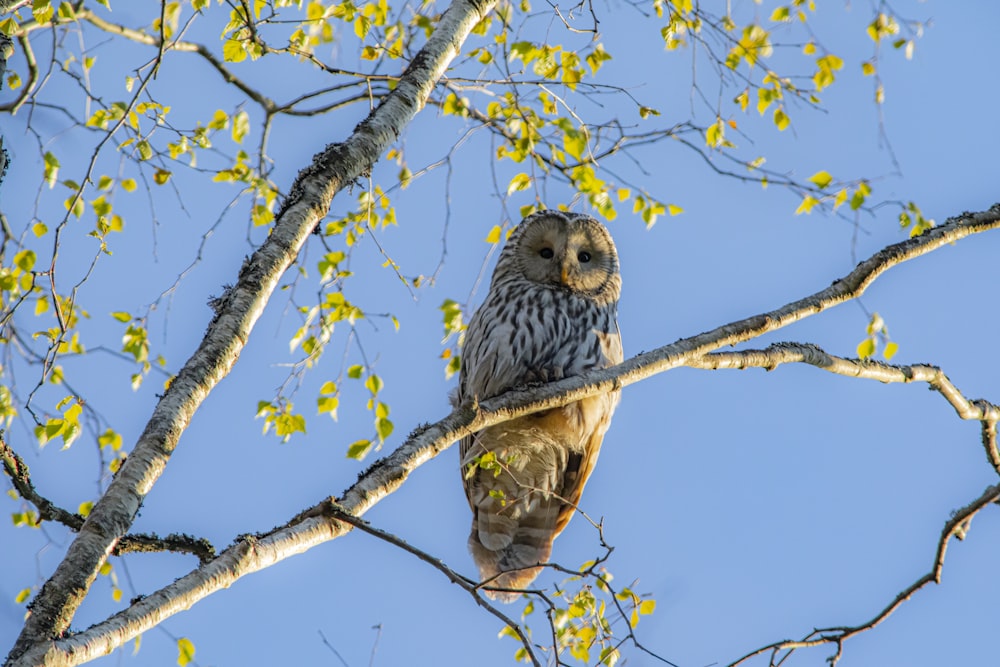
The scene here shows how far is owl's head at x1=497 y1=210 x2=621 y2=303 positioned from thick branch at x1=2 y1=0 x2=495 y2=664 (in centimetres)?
155

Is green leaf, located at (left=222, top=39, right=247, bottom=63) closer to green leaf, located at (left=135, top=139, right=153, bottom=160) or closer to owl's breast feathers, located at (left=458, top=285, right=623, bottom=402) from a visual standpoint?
green leaf, located at (left=135, top=139, right=153, bottom=160)

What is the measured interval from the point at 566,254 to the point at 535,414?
3.01 ft

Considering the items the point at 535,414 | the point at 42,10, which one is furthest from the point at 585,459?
the point at 42,10

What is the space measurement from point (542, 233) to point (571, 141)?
0.78 metres

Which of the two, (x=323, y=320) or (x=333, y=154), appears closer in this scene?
(x=333, y=154)

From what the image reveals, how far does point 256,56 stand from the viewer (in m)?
3.64

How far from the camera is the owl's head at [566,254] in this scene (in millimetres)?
4633

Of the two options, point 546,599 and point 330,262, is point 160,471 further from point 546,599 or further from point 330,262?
point 330,262

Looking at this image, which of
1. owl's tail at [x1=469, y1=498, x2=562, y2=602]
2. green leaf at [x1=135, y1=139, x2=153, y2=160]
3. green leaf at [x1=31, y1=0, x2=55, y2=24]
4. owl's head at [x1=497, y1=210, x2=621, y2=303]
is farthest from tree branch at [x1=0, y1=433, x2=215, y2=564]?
owl's head at [x1=497, y1=210, x2=621, y2=303]

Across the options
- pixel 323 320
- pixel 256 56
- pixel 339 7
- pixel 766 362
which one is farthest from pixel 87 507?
pixel 766 362

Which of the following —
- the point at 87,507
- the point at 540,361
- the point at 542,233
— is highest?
the point at 542,233

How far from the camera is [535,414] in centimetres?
405

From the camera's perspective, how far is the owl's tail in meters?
4.27

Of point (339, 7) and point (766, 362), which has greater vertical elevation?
point (339, 7)
